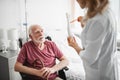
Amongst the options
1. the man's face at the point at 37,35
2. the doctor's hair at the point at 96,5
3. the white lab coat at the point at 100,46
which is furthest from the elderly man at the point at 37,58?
the doctor's hair at the point at 96,5

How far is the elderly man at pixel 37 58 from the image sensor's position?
73.1 inches

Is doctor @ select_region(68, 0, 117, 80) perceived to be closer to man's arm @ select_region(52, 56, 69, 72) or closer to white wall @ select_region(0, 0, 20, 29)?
man's arm @ select_region(52, 56, 69, 72)

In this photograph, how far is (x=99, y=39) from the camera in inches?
44.5

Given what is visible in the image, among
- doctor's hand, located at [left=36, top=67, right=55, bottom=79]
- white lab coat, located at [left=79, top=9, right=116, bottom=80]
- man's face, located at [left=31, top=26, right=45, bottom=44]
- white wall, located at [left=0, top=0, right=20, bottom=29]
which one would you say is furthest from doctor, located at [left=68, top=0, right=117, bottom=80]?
white wall, located at [left=0, top=0, right=20, bottom=29]

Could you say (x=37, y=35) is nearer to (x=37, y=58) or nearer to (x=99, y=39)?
(x=37, y=58)

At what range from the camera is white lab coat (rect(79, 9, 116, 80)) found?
3.71 feet

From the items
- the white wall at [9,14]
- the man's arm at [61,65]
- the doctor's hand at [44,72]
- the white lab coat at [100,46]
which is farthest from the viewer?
the white wall at [9,14]

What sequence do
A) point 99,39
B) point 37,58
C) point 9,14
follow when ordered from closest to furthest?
point 99,39 < point 37,58 < point 9,14

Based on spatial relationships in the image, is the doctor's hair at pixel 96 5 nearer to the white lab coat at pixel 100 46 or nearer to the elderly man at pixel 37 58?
the white lab coat at pixel 100 46

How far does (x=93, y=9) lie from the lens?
3.83ft

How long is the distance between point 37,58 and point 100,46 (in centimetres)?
94

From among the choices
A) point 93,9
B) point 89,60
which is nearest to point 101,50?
point 89,60

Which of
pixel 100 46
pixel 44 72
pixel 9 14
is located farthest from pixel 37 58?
pixel 9 14

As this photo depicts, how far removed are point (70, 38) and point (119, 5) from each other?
61.1 inches
